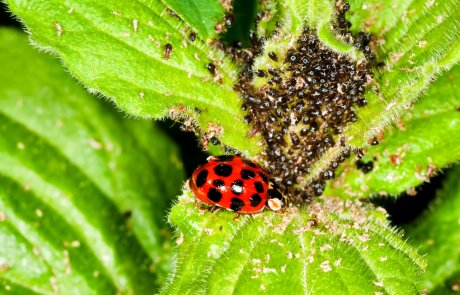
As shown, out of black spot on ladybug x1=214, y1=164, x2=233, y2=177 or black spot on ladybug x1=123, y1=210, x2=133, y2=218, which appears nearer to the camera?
black spot on ladybug x1=214, y1=164, x2=233, y2=177

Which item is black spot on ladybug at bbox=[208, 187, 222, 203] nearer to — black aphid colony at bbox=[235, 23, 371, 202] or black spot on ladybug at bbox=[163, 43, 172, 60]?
black aphid colony at bbox=[235, 23, 371, 202]

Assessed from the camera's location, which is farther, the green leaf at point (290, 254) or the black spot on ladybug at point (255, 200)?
the black spot on ladybug at point (255, 200)

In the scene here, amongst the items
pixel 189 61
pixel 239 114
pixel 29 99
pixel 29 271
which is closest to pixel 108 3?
pixel 189 61

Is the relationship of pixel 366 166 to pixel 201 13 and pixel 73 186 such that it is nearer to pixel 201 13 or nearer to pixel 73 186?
pixel 201 13

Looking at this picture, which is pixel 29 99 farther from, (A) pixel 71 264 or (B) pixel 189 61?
(B) pixel 189 61

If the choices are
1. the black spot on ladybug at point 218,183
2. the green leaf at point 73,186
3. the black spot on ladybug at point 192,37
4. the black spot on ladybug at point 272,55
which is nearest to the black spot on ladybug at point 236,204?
the black spot on ladybug at point 218,183

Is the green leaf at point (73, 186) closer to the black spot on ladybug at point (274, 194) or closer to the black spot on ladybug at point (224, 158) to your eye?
the black spot on ladybug at point (224, 158)

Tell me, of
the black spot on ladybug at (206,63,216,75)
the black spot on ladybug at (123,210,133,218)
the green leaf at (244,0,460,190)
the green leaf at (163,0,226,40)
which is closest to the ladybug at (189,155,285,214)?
the green leaf at (244,0,460,190)
